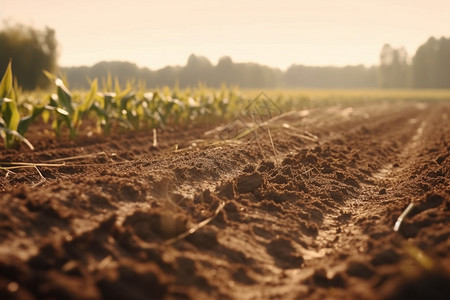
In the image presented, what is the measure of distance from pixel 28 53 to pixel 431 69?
79.7 m

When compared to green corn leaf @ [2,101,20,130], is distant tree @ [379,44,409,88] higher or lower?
higher

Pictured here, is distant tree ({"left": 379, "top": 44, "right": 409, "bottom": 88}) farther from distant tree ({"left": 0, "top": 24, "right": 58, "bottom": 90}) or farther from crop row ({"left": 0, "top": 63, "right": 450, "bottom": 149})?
crop row ({"left": 0, "top": 63, "right": 450, "bottom": 149})

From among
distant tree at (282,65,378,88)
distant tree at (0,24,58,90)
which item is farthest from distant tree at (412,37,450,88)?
distant tree at (0,24,58,90)

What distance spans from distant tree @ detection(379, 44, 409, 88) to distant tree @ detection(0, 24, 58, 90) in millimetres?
71898

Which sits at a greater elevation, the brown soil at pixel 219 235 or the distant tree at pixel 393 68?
the distant tree at pixel 393 68

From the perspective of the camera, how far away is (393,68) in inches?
3374

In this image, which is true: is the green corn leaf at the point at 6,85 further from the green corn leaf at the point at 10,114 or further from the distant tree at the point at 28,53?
the distant tree at the point at 28,53

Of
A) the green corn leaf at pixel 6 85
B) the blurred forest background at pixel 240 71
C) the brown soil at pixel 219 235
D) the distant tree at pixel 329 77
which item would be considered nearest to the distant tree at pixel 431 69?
the blurred forest background at pixel 240 71

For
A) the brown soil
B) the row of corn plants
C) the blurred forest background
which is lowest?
the brown soil

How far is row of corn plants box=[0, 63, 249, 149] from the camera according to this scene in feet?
15.8

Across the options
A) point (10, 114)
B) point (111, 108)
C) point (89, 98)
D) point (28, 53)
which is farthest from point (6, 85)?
point (28, 53)

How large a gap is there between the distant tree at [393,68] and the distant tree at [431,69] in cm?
346

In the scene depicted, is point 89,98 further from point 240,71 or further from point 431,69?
point 431,69

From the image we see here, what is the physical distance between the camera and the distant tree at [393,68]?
278 feet
